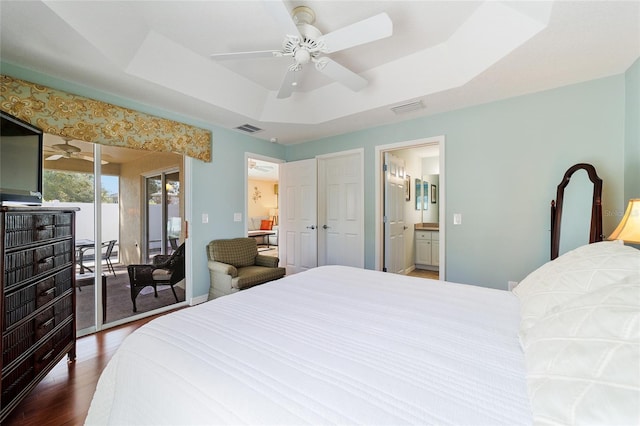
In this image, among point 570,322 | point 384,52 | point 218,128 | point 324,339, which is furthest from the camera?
point 218,128

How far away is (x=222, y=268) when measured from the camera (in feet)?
10.6

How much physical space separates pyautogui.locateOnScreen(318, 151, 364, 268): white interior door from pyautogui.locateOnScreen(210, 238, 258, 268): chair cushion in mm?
1128

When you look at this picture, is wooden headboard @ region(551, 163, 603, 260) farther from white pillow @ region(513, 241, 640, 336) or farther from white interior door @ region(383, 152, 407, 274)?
white interior door @ region(383, 152, 407, 274)

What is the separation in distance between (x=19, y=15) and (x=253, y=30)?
1.46 metres

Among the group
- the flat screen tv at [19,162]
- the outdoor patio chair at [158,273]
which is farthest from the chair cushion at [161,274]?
the flat screen tv at [19,162]

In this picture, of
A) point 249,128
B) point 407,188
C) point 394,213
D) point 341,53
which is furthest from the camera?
point 407,188

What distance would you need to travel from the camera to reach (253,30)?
2.24 meters

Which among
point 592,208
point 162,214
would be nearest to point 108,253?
point 162,214

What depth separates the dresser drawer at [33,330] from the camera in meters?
1.41

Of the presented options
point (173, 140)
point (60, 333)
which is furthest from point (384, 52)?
point (60, 333)

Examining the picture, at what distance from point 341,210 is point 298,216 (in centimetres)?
79

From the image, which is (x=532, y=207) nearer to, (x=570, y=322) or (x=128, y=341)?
(x=570, y=322)

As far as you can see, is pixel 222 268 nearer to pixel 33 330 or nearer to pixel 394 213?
pixel 33 330

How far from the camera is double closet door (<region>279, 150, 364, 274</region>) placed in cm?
407
